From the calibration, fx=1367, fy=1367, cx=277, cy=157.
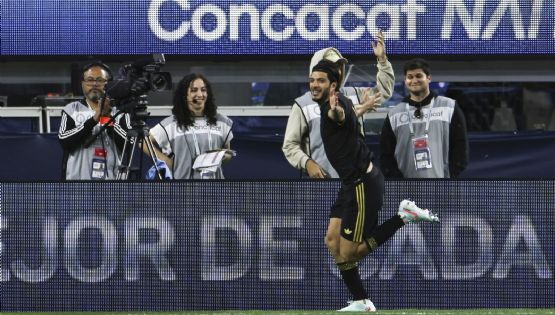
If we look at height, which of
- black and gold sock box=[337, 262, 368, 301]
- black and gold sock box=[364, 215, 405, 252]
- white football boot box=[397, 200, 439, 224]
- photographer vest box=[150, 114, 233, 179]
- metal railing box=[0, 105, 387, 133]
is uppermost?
metal railing box=[0, 105, 387, 133]

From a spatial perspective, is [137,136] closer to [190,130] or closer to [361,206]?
[190,130]

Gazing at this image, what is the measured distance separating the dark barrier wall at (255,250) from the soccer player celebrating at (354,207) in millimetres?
623

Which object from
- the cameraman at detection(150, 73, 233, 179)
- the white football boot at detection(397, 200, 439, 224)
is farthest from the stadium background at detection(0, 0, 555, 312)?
the cameraman at detection(150, 73, 233, 179)

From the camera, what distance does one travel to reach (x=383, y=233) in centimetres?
971

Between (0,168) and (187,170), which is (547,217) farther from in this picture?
(0,168)

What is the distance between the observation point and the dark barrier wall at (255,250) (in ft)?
34.0

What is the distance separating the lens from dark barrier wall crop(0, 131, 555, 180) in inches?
520

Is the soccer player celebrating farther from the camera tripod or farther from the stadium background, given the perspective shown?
the camera tripod

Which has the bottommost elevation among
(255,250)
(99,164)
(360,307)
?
(360,307)

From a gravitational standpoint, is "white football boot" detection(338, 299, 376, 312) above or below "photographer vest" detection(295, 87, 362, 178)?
below

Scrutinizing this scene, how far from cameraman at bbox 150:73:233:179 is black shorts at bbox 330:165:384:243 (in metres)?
2.02

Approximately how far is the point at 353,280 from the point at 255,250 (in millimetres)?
1021

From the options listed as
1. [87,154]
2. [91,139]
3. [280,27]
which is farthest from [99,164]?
[280,27]

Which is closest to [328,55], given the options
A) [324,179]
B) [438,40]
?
[324,179]
